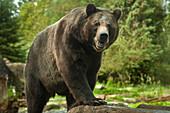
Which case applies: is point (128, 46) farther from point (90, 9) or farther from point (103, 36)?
point (103, 36)

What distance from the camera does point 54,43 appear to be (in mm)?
3055

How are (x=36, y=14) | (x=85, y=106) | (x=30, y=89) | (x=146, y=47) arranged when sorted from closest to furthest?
1. (x=85, y=106)
2. (x=30, y=89)
3. (x=146, y=47)
4. (x=36, y=14)

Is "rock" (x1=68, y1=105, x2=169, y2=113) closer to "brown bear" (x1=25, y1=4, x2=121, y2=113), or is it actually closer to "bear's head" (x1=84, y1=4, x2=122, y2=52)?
"brown bear" (x1=25, y1=4, x2=121, y2=113)

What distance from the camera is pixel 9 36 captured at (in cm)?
1404

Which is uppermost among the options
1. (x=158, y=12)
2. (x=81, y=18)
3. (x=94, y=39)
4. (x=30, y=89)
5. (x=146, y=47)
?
(x=158, y=12)

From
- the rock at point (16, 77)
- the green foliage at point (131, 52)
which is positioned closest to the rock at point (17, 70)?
the rock at point (16, 77)

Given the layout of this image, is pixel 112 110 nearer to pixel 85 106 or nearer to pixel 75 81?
pixel 85 106

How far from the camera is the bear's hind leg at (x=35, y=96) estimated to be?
3.51 meters

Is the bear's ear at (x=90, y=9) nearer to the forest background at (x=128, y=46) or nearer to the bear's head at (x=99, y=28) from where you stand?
the bear's head at (x=99, y=28)

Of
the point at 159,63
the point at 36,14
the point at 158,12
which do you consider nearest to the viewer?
the point at 159,63

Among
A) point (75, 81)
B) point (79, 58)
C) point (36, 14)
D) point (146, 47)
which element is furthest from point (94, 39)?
point (36, 14)

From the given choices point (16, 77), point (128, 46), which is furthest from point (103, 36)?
point (128, 46)

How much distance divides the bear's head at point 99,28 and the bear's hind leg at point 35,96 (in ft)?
4.69

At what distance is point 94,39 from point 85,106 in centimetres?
82
